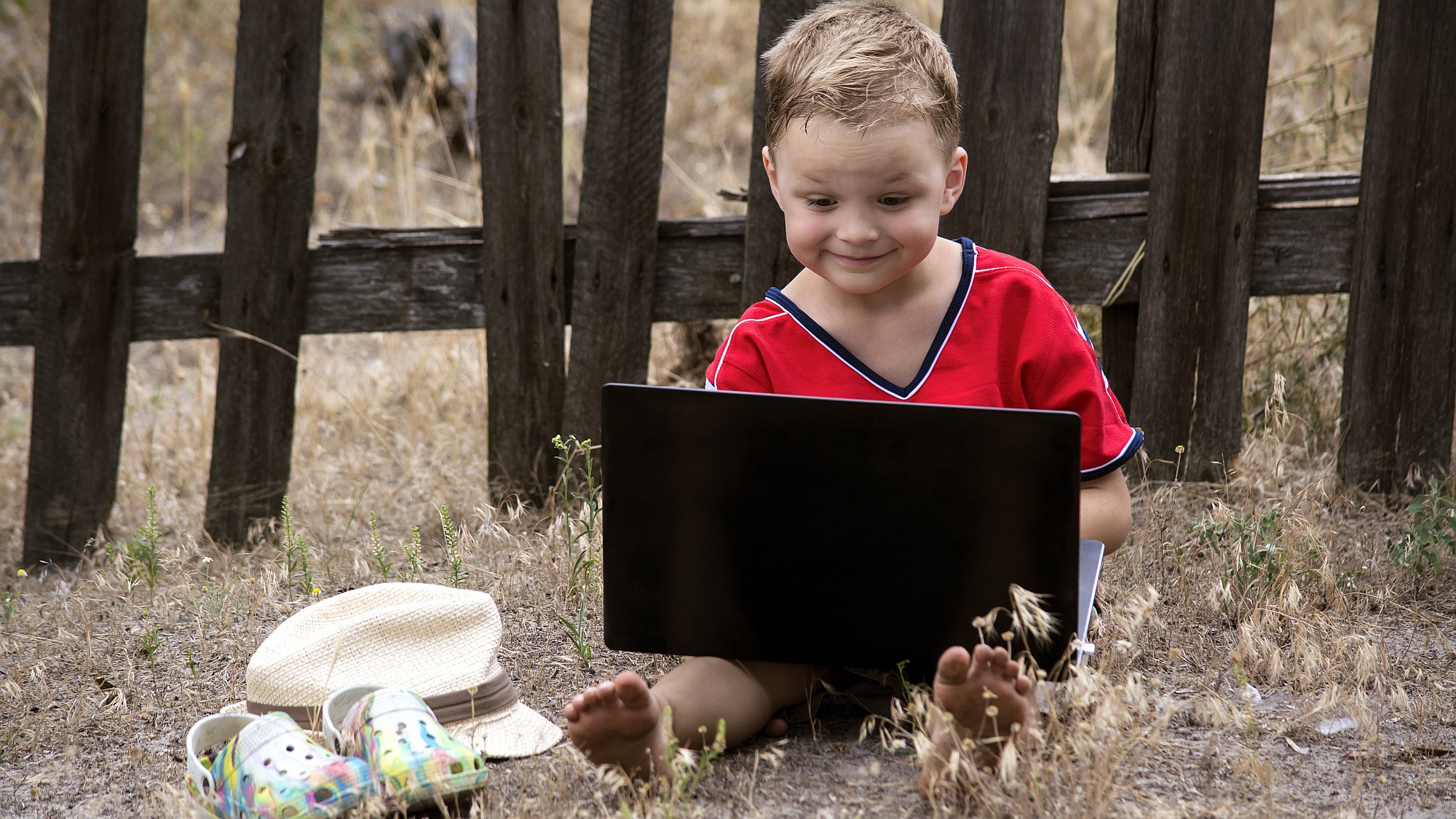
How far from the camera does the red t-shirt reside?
220 cm

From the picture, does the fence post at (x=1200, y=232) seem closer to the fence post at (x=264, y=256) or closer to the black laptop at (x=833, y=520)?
the black laptop at (x=833, y=520)

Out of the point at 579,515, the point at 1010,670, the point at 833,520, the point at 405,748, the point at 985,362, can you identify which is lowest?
the point at 405,748

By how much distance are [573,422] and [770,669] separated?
1.55 meters

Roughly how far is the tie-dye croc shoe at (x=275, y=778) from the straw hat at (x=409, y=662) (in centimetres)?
20

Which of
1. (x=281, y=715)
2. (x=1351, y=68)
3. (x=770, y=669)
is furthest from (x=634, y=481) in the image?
(x=1351, y=68)

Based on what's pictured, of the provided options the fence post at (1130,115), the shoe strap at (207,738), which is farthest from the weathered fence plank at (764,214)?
the shoe strap at (207,738)

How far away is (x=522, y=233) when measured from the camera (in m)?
3.38

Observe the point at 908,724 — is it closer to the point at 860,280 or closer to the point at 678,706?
the point at 678,706

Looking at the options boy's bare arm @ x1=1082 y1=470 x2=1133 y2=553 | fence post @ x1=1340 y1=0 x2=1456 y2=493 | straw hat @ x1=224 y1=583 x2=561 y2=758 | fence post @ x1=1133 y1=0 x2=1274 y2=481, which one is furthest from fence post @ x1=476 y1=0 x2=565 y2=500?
fence post @ x1=1340 y1=0 x2=1456 y2=493

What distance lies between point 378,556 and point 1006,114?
1.95 m

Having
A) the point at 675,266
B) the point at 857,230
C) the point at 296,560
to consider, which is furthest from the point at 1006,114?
the point at 296,560

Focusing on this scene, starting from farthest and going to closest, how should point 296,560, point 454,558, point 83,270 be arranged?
point 83,270
point 296,560
point 454,558

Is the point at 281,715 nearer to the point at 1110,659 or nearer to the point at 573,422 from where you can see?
the point at 1110,659

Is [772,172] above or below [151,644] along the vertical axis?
above
